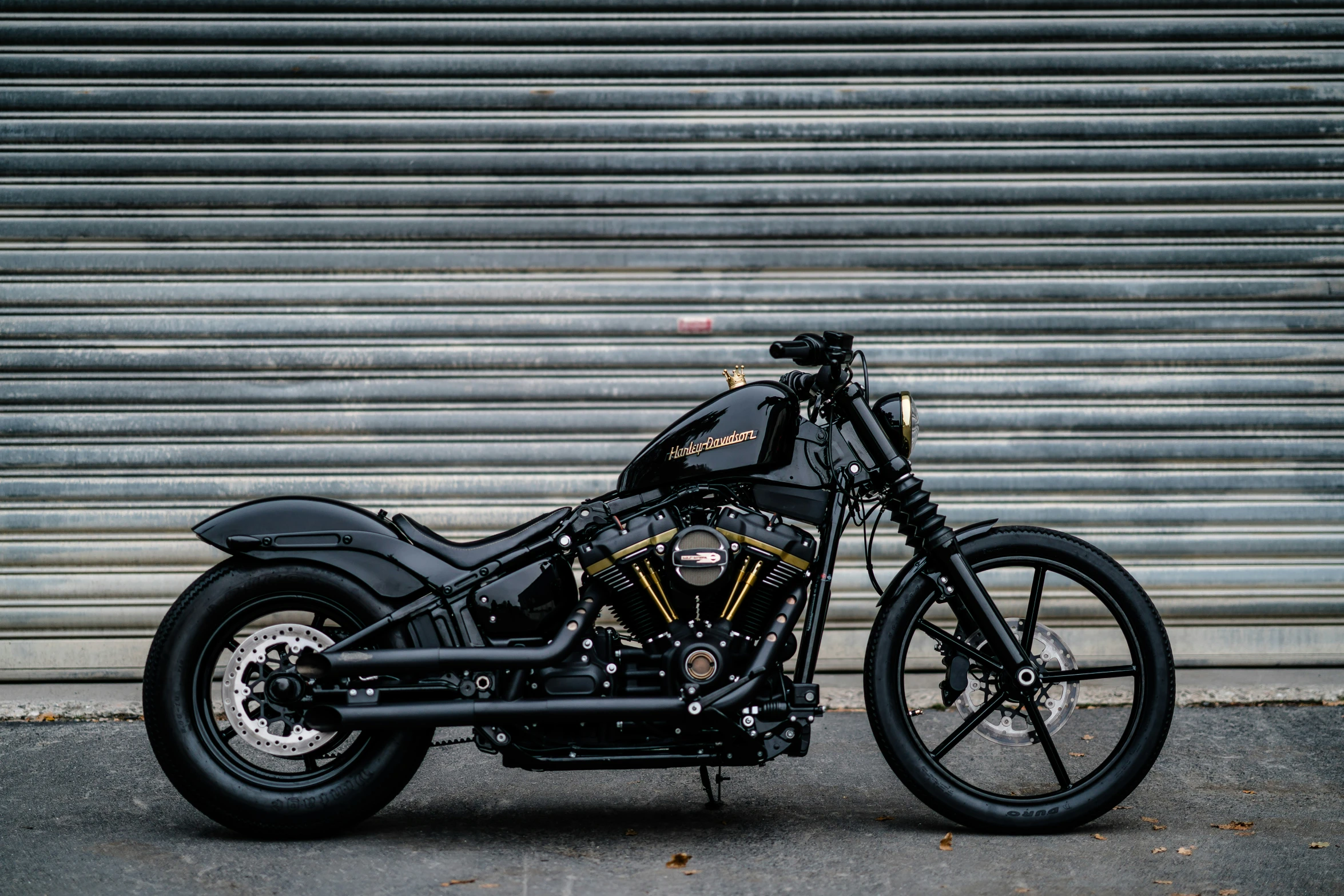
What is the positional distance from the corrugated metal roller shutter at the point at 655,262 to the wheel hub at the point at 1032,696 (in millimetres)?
1518

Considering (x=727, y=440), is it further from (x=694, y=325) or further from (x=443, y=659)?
(x=694, y=325)

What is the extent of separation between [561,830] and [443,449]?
208 cm

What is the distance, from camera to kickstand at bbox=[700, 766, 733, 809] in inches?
132

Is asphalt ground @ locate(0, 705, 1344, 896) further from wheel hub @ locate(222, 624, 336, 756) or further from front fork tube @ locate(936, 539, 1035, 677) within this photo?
front fork tube @ locate(936, 539, 1035, 677)

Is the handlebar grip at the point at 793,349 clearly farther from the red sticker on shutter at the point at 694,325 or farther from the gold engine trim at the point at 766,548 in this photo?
the red sticker on shutter at the point at 694,325

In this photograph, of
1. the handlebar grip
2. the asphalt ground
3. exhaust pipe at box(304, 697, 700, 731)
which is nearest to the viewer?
the asphalt ground

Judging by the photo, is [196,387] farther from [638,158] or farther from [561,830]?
[561,830]

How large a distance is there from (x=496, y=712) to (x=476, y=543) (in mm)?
523

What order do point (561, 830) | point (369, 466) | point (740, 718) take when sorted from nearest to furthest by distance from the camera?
point (740, 718), point (561, 830), point (369, 466)

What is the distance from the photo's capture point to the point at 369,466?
15.9 feet

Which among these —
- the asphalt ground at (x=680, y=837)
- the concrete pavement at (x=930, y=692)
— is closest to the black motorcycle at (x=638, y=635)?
the asphalt ground at (x=680, y=837)

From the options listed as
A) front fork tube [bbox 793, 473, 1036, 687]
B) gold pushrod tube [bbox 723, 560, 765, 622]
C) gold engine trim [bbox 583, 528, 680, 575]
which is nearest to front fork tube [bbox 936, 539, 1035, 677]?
front fork tube [bbox 793, 473, 1036, 687]

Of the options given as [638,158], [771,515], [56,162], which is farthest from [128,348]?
[771,515]

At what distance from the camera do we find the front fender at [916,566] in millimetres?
3264
